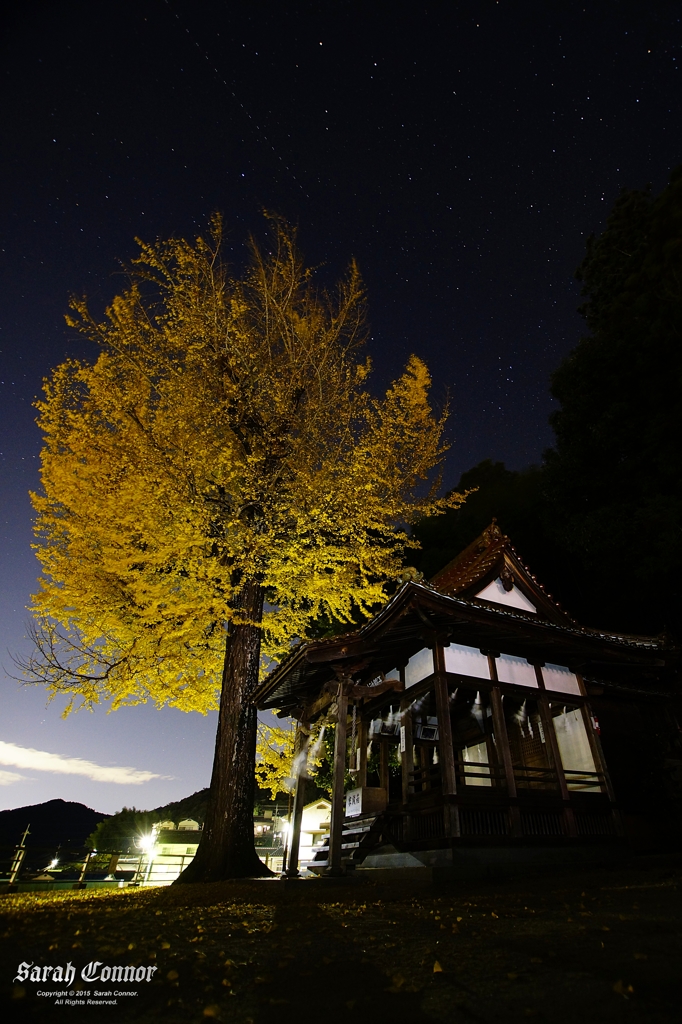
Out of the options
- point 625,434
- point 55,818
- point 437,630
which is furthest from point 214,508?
point 55,818

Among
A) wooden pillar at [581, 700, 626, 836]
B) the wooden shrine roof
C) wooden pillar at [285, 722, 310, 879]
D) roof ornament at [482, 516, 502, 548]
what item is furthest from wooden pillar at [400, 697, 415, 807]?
roof ornament at [482, 516, 502, 548]

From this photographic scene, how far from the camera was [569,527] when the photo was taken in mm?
19031

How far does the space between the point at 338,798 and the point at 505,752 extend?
3523 millimetres

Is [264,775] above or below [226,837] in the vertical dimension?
above

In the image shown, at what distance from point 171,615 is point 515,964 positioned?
863cm

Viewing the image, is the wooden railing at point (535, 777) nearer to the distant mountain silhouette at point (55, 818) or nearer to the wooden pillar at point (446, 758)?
the wooden pillar at point (446, 758)

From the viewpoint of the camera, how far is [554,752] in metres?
10.6

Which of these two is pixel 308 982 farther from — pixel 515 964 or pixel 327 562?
pixel 327 562

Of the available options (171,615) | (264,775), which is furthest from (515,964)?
(264,775)

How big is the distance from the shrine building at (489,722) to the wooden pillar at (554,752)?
0.03 metres

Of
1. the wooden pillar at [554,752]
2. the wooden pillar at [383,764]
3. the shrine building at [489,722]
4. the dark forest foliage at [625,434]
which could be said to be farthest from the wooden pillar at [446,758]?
the dark forest foliage at [625,434]

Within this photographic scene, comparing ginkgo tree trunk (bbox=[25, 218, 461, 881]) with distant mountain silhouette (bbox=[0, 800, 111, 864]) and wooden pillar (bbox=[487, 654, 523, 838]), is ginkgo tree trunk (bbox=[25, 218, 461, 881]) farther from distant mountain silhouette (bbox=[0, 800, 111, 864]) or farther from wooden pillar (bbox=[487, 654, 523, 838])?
distant mountain silhouette (bbox=[0, 800, 111, 864])

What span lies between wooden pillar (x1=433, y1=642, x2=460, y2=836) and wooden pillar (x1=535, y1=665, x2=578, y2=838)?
277 cm

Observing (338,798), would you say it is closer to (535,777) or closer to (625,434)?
(535,777)
